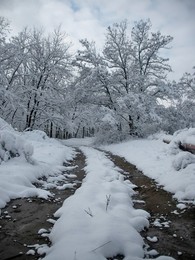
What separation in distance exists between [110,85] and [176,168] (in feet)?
57.7

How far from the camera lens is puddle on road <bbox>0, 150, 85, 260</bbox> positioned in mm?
3646

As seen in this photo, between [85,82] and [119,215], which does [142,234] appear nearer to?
[119,215]

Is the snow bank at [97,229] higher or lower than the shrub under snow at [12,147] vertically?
lower

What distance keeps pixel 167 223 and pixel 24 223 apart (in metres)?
2.61

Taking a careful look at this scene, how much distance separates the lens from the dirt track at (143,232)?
146 inches

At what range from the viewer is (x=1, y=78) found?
65.8ft

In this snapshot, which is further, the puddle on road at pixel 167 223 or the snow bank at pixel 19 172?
the snow bank at pixel 19 172

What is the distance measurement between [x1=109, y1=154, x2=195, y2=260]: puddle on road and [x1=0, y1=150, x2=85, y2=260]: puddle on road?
1766 millimetres

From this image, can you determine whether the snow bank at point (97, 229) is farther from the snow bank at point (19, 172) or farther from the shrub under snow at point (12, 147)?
the shrub under snow at point (12, 147)

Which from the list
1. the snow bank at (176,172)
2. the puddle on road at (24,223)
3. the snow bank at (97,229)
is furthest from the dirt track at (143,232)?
the snow bank at (176,172)

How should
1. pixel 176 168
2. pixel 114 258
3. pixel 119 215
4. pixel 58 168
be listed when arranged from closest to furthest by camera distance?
pixel 114 258 < pixel 119 215 < pixel 176 168 < pixel 58 168

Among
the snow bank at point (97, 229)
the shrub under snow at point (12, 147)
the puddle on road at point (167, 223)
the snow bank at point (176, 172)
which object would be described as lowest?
the puddle on road at point (167, 223)

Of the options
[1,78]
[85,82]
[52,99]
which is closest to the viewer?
[1,78]

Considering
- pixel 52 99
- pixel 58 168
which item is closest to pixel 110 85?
pixel 52 99
